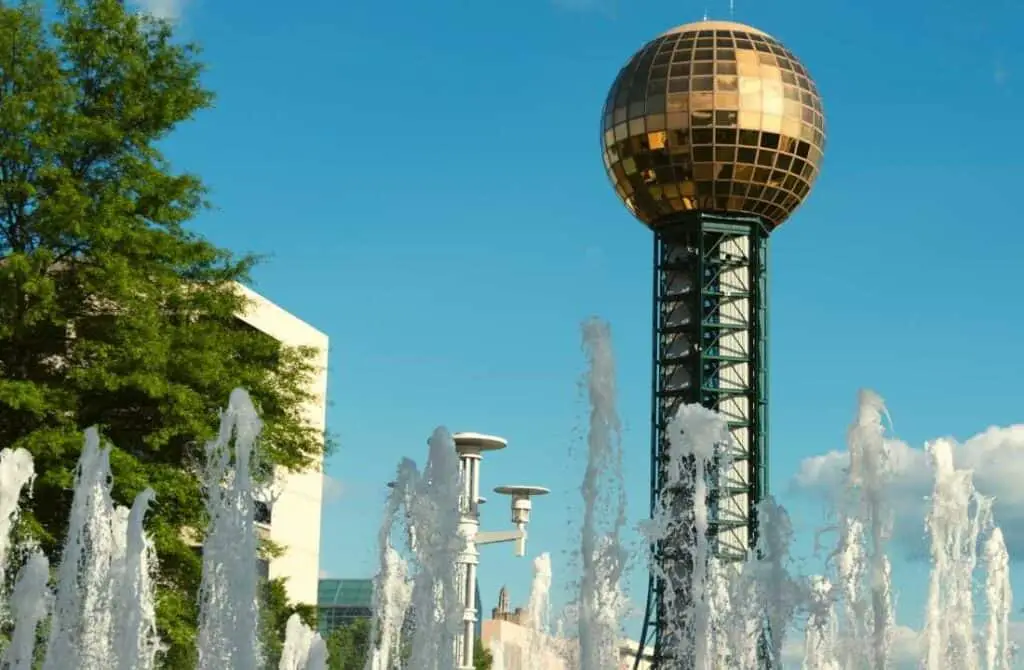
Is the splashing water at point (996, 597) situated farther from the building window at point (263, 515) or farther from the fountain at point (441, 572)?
the building window at point (263, 515)

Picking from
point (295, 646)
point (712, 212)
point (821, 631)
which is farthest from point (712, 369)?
point (295, 646)

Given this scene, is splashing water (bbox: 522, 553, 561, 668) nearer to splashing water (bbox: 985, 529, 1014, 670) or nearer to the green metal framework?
the green metal framework

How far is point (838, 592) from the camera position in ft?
87.0

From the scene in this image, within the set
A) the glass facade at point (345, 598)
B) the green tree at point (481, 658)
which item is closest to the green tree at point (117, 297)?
the green tree at point (481, 658)

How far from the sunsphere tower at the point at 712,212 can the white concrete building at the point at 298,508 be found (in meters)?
11.5

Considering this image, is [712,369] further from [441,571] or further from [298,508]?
[441,571]

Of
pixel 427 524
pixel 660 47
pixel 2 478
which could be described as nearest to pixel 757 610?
pixel 427 524

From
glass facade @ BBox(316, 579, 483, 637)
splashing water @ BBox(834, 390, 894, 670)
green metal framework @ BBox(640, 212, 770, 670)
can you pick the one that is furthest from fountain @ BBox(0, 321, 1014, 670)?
glass facade @ BBox(316, 579, 483, 637)

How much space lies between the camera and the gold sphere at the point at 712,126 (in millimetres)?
52438

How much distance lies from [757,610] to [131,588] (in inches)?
591

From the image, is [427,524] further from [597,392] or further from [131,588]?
[597,392]

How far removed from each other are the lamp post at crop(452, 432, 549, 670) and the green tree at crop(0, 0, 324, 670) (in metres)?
7.06

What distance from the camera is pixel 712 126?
5225cm

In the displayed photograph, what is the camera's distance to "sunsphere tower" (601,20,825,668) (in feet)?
169
